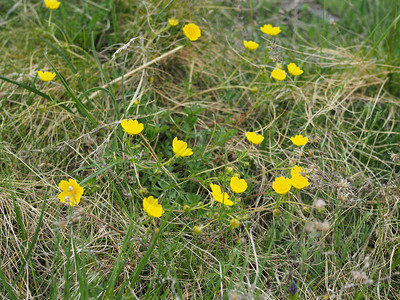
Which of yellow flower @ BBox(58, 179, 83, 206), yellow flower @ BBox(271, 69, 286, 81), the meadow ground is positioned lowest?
the meadow ground

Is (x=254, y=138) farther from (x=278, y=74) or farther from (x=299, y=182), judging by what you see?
(x=278, y=74)

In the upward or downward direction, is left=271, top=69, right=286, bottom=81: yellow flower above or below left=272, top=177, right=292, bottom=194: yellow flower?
above

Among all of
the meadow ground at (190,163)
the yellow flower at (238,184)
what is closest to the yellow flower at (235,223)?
the meadow ground at (190,163)

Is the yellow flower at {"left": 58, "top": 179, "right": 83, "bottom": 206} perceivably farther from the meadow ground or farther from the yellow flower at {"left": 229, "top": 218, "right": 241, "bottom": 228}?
the yellow flower at {"left": 229, "top": 218, "right": 241, "bottom": 228}

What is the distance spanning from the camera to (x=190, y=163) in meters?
1.96

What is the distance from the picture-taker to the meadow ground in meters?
1.59

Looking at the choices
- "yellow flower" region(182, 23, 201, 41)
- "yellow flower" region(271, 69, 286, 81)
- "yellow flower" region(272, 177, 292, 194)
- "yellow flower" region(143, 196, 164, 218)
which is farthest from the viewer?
"yellow flower" region(182, 23, 201, 41)

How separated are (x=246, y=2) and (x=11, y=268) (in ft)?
8.40

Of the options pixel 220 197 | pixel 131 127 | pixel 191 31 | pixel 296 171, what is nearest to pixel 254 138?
pixel 296 171

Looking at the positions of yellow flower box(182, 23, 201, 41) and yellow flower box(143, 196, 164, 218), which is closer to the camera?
yellow flower box(143, 196, 164, 218)

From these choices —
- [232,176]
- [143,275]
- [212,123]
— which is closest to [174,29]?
[212,123]

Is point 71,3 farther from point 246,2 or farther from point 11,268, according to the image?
point 11,268

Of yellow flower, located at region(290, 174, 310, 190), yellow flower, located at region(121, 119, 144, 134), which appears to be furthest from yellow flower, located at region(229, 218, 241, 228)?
yellow flower, located at region(121, 119, 144, 134)

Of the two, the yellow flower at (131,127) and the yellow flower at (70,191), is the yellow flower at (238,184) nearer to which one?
the yellow flower at (131,127)
